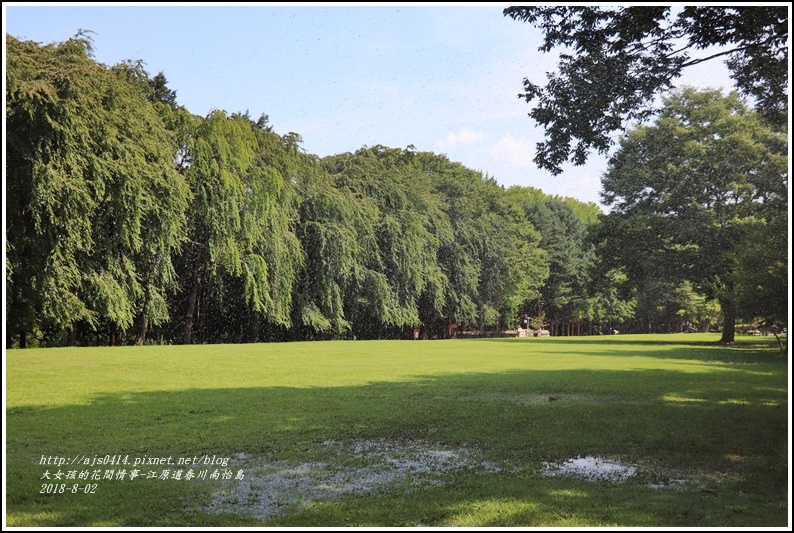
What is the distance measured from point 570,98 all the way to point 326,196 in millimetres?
21180

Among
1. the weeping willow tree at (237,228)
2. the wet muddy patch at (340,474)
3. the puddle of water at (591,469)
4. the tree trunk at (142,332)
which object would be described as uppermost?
the weeping willow tree at (237,228)

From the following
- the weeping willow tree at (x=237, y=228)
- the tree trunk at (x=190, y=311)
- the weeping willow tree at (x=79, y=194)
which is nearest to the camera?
the weeping willow tree at (x=79, y=194)

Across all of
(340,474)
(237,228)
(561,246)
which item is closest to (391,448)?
(340,474)

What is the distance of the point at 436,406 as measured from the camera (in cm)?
1038

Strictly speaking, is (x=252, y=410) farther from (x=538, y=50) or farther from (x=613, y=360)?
(x=613, y=360)

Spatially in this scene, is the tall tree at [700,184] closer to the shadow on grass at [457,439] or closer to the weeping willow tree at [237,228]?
the shadow on grass at [457,439]

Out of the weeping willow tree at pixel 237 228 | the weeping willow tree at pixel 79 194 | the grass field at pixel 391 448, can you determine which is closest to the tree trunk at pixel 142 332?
the weeping willow tree at pixel 79 194

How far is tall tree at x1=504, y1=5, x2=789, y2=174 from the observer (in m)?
8.90

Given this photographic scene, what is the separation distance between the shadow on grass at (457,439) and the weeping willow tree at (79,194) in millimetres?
9113

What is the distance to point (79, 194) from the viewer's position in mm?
18859

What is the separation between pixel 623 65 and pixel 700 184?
27.6ft

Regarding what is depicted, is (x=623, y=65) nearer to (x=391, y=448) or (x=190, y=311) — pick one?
(x=391, y=448)

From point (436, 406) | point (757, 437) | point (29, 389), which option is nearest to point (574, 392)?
point (436, 406)

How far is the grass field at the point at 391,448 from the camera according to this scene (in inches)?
207
